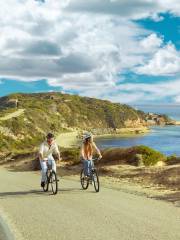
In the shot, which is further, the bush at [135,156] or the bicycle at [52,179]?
the bush at [135,156]

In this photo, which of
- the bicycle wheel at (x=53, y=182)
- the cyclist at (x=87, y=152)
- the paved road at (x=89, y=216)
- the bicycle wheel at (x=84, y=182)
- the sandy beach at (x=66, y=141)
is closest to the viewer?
the paved road at (x=89, y=216)

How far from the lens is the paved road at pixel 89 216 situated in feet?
35.2

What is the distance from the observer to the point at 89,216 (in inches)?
504

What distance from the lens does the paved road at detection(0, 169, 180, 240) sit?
10726 millimetres

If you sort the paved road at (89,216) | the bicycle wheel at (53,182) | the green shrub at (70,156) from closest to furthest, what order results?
the paved road at (89,216), the bicycle wheel at (53,182), the green shrub at (70,156)

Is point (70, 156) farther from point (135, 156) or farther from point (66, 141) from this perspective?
point (66, 141)

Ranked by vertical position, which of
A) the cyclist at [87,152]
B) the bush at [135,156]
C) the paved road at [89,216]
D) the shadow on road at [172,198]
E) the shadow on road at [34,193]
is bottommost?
the shadow on road at [172,198]

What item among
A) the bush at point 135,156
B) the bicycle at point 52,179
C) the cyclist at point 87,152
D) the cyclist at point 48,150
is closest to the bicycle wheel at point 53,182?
the bicycle at point 52,179

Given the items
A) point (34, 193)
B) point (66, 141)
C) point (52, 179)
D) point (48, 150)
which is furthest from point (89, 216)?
point (66, 141)

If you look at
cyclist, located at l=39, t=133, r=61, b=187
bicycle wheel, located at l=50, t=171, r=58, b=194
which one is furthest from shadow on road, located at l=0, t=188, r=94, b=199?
cyclist, located at l=39, t=133, r=61, b=187

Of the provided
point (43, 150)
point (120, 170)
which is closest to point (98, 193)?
point (43, 150)

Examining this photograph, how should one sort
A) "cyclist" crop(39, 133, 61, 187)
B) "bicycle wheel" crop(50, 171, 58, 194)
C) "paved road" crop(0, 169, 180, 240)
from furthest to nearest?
"cyclist" crop(39, 133, 61, 187) → "bicycle wheel" crop(50, 171, 58, 194) → "paved road" crop(0, 169, 180, 240)

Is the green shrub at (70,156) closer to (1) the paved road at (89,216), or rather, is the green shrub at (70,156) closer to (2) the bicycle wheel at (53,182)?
(2) the bicycle wheel at (53,182)

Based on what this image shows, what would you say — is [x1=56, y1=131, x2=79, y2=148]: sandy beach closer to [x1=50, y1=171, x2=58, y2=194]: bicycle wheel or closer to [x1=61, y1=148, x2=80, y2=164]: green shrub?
[x1=61, y1=148, x2=80, y2=164]: green shrub
